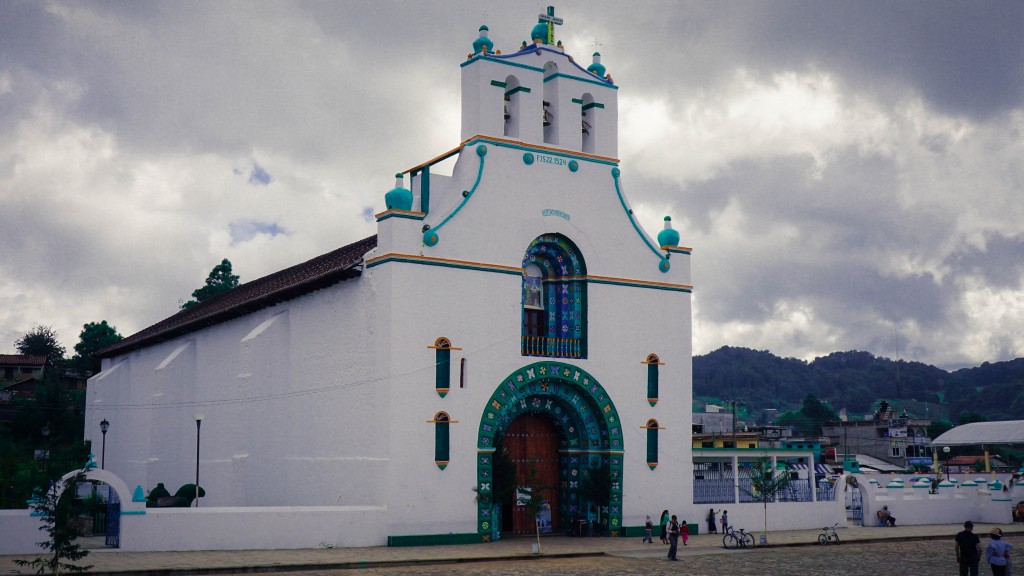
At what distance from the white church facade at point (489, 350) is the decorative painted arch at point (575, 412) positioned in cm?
7

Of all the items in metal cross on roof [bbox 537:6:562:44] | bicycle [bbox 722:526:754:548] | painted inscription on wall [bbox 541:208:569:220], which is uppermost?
metal cross on roof [bbox 537:6:562:44]

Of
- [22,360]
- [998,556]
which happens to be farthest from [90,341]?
[998,556]

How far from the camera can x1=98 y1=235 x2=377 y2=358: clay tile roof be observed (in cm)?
3325

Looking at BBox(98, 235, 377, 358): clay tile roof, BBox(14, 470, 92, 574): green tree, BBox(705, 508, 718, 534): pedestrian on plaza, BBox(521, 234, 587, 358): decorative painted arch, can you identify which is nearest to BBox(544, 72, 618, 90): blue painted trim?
BBox(521, 234, 587, 358): decorative painted arch

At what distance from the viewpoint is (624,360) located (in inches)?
1377

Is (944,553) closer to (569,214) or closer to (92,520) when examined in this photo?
(569,214)

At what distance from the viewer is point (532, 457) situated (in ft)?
112

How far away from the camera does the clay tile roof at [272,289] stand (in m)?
33.2

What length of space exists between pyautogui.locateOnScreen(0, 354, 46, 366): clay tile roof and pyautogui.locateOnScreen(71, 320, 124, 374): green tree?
11.6 metres

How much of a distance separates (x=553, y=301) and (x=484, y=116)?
20.7 ft

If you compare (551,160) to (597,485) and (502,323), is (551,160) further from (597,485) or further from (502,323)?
(597,485)

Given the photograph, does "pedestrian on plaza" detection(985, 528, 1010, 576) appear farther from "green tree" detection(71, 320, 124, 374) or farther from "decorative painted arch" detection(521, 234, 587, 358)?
"green tree" detection(71, 320, 124, 374)

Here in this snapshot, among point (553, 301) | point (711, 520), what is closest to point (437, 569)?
point (553, 301)

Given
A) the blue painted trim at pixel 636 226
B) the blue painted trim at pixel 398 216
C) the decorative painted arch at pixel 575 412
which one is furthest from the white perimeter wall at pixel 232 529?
the blue painted trim at pixel 636 226
